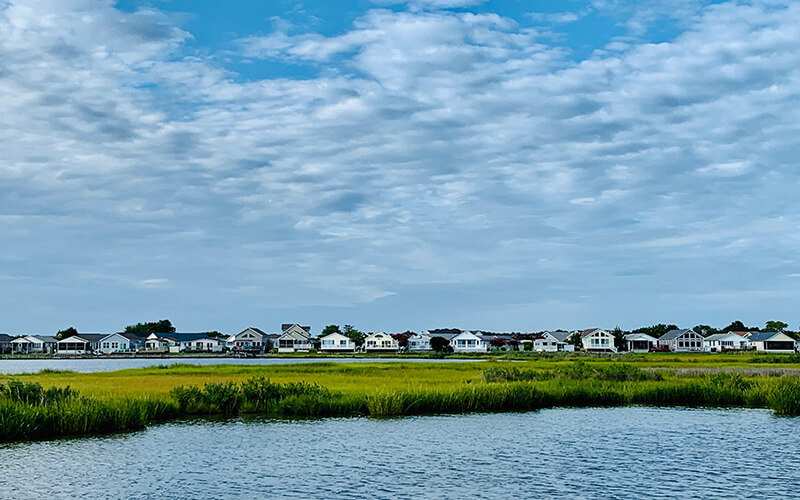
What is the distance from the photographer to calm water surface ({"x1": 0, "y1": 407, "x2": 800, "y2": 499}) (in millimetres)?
22047

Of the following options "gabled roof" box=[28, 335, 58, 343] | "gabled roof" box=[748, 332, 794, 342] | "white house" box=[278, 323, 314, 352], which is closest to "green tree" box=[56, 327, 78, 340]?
"gabled roof" box=[28, 335, 58, 343]

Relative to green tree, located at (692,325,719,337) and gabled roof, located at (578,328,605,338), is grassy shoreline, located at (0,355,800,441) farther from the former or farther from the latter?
green tree, located at (692,325,719,337)

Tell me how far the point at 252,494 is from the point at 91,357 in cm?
13623

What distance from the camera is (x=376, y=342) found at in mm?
167125

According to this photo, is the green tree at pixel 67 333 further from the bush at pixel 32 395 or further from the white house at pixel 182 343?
the bush at pixel 32 395

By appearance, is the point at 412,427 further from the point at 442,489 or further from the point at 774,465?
the point at 774,465

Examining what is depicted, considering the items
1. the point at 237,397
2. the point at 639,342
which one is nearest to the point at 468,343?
the point at 639,342

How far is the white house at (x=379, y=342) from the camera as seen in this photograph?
546ft

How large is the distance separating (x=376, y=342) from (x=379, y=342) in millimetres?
658

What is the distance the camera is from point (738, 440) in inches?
1190

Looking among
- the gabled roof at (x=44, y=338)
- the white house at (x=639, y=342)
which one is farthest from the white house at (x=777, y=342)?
the gabled roof at (x=44, y=338)

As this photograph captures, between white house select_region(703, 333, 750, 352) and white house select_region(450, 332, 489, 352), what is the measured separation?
45.8 m

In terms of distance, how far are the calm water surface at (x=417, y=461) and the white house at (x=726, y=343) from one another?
430 ft

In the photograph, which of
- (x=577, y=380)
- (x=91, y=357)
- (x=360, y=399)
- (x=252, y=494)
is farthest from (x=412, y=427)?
(x=91, y=357)
